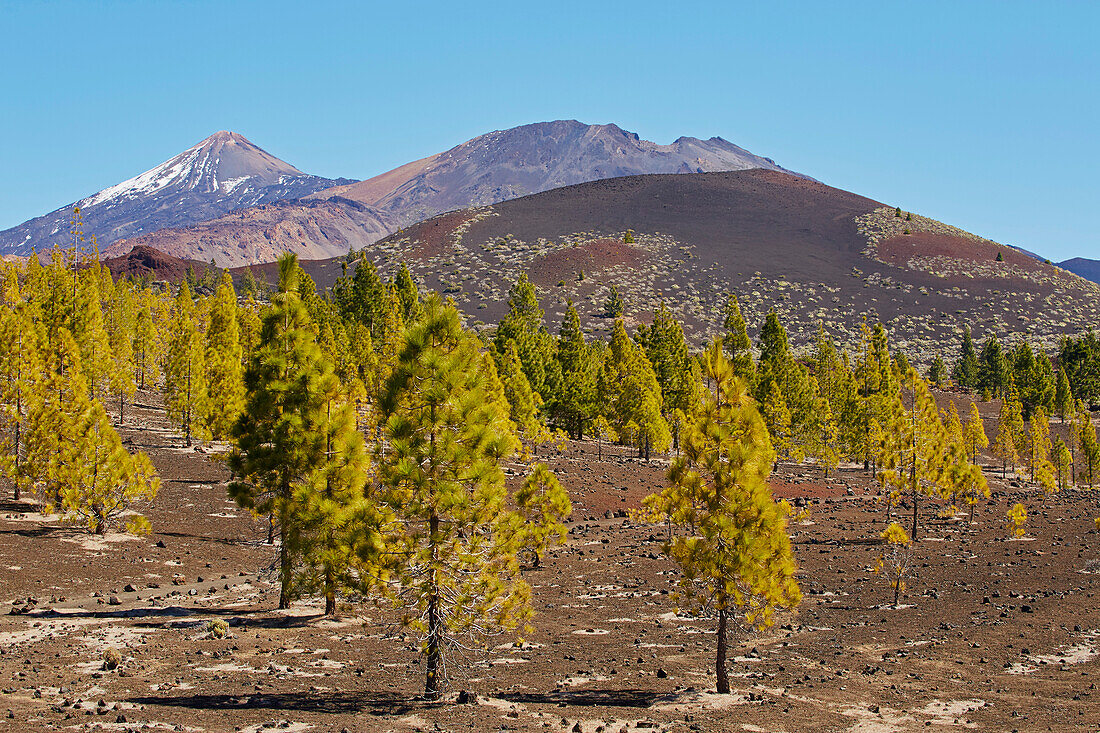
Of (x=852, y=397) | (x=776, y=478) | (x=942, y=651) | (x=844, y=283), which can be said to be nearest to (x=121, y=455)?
(x=942, y=651)

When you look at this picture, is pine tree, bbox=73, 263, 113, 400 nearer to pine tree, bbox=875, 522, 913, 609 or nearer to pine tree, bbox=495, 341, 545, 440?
pine tree, bbox=495, 341, 545, 440

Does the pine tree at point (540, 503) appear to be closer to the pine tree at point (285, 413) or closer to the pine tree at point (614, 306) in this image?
the pine tree at point (285, 413)

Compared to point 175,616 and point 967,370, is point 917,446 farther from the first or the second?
point 967,370

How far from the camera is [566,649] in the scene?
727 inches

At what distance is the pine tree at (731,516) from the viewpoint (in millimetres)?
14758

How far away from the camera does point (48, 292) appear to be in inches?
2179

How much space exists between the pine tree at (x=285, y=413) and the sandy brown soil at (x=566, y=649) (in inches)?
120

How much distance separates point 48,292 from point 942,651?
56.5 meters

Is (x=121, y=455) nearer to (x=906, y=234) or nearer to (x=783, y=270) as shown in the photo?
(x=783, y=270)

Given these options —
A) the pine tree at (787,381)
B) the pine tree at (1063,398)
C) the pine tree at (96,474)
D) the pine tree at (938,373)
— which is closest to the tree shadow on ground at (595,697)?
the pine tree at (96,474)

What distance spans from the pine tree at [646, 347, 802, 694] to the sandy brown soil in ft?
5.81

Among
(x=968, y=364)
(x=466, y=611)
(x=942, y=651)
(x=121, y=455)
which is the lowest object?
(x=942, y=651)

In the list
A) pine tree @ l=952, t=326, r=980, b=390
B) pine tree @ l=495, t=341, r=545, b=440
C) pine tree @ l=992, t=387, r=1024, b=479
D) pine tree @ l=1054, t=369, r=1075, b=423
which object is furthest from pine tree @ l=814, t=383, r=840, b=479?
pine tree @ l=952, t=326, r=980, b=390

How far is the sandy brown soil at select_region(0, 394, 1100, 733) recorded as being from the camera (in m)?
13.4
